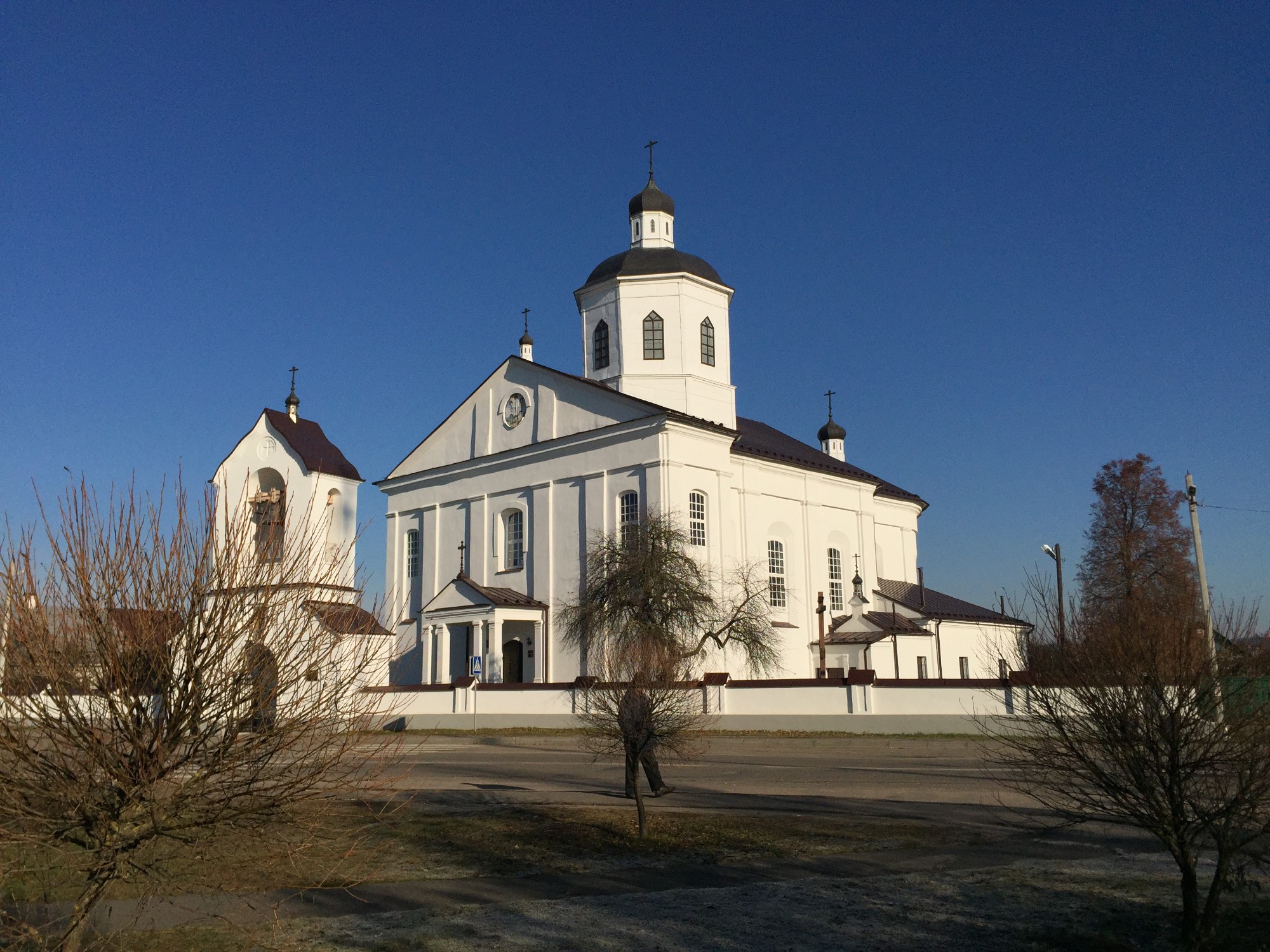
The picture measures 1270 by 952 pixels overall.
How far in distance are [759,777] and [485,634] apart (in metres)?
19.3

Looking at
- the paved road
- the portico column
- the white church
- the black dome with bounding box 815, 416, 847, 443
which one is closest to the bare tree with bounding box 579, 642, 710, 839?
the paved road

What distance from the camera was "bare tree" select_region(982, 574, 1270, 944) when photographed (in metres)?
7.41

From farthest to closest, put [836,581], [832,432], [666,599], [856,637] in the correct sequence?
[832,432]
[836,581]
[856,637]
[666,599]

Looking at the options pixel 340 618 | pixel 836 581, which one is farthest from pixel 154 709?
pixel 836 581

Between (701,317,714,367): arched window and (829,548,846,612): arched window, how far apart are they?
9.53 metres

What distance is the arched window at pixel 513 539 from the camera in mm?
40031

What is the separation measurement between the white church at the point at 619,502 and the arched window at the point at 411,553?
0.06m

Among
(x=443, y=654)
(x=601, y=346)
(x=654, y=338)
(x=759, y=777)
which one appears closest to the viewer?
(x=759, y=777)

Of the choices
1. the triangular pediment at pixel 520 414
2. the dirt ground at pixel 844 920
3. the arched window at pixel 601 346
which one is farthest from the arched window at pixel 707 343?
the dirt ground at pixel 844 920

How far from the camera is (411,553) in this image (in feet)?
148

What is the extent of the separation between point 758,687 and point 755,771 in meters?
10.5

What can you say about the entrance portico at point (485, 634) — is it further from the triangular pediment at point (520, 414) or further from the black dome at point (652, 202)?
the black dome at point (652, 202)

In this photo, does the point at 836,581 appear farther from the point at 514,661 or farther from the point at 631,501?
the point at 514,661

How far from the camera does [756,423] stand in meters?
49.0
